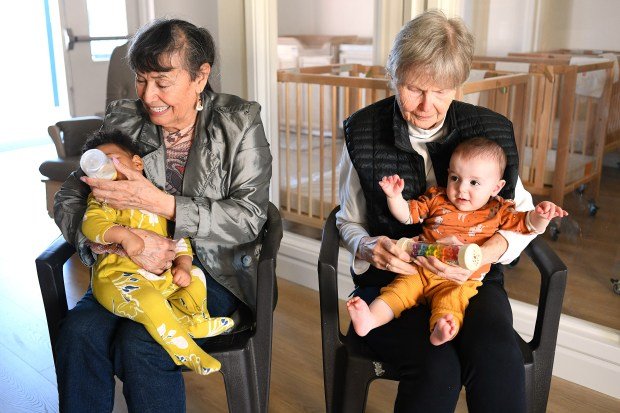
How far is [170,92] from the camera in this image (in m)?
1.62

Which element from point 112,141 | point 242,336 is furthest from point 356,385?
point 112,141

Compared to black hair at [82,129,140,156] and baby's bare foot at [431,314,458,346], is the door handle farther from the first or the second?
baby's bare foot at [431,314,458,346]

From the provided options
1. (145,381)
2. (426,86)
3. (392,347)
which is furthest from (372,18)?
(145,381)

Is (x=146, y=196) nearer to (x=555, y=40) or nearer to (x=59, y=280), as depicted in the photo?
(x=59, y=280)

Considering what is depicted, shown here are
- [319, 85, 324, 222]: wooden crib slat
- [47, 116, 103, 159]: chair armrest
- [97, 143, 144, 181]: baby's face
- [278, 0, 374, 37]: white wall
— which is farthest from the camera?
[47, 116, 103, 159]: chair armrest

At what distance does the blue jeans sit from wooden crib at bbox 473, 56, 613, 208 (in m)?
1.45

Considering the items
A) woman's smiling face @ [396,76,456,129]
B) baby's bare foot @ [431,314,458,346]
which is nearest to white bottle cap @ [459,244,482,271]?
baby's bare foot @ [431,314,458,346]

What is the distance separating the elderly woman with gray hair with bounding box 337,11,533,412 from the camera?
1.37 meters

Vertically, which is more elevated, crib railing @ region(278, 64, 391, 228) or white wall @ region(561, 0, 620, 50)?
white wall @ region(561, 0, 620, 50)

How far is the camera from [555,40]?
6.99 feet

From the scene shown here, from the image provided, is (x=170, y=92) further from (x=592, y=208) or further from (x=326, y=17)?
(x=592, y=208)

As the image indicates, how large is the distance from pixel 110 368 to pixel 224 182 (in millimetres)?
556

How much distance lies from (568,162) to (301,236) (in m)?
1.27

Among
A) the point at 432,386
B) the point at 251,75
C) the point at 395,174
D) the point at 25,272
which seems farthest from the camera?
the point at 25,272
